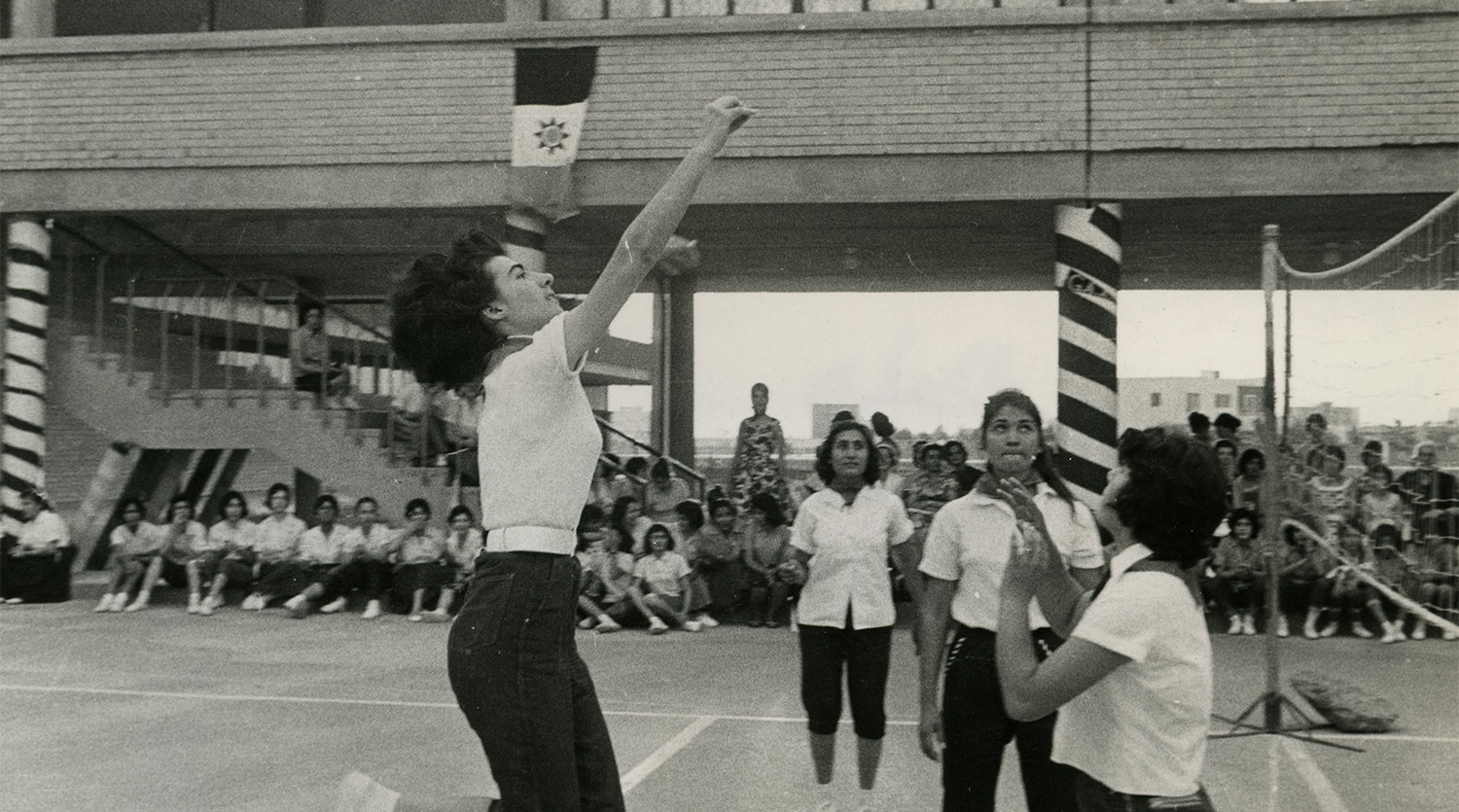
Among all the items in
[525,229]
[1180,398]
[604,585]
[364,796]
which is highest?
[525,229]

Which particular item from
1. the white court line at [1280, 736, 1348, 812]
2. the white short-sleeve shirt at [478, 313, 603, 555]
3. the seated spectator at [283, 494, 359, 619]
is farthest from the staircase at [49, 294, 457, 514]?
the white short-sleeve shirt at [478, 313, 603, 555]

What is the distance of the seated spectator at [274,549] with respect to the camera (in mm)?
12648

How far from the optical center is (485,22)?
12344 mm

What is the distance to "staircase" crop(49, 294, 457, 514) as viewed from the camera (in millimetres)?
14023

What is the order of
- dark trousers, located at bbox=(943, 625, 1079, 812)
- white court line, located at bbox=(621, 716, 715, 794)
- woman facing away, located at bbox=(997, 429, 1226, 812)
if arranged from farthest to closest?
white court line, located at bbox=(621, 716, 715, 794)
dark trousers, located at bbox=(943, 625, 1079, 812)
woman facing away, located at bbox=(997, 429, 1226, 812)

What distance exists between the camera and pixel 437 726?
714 centimetres

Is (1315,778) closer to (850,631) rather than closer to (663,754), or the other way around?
(850,631)

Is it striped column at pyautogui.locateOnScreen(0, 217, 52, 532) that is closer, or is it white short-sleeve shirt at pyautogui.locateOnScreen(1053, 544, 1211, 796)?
white short-sleeve shirt at pyautogui.locateOnScreen(1053, 544, 1211, 796)

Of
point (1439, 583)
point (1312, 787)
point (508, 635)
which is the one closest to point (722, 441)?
point (1439, 583)

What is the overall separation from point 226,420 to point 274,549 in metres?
2.02

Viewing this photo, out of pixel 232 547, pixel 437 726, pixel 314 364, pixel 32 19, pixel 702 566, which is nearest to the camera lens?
pixel 437 726

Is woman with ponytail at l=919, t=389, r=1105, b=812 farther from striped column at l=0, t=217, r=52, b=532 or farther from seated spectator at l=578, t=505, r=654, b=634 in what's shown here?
striped column at l=0, t=217, r=52, b=532

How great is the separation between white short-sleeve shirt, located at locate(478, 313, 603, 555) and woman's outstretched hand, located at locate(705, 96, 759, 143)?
0.47 meters

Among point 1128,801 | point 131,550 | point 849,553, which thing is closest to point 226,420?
point 131,550
